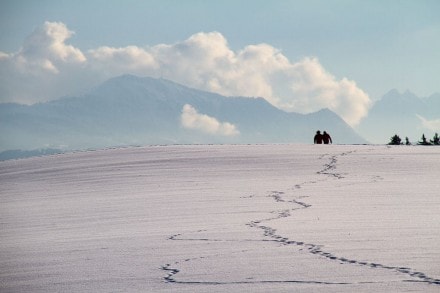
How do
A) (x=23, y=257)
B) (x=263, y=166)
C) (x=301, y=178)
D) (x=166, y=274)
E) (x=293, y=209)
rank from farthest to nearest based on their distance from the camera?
(x=263, y=166) < (x=301, y=178) < (x=293, y=209) < (x=23, y=257) < (x=166, y=274)

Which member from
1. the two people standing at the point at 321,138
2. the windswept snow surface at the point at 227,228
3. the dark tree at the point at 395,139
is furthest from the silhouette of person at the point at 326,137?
the dark tree at the point at 395,139

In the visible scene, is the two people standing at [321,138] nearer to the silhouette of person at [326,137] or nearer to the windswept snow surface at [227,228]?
the silhouette of person at [326,137]

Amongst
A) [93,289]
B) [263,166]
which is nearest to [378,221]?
[93,289]

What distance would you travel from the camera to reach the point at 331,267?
626cm

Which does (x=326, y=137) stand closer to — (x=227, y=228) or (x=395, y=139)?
(x=227, y=228)

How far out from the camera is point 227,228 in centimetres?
896

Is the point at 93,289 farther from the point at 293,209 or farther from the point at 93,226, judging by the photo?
the point at 293,209

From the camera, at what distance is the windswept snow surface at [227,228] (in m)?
6.09

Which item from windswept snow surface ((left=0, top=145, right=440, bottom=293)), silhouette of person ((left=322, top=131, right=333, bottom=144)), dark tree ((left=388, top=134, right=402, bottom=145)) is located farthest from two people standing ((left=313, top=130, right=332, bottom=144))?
dark tree ((left=388, top=134, right=402, bottom=145))

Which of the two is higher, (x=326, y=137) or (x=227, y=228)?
(x=326, y=137)

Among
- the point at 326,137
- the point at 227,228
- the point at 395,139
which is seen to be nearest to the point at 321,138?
the point at 326,137

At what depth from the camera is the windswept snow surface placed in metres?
6.09

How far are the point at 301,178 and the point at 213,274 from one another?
10.3 meters

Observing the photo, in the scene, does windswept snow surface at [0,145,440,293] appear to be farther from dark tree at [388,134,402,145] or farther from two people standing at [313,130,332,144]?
dark tree at [388,134,402,145]
